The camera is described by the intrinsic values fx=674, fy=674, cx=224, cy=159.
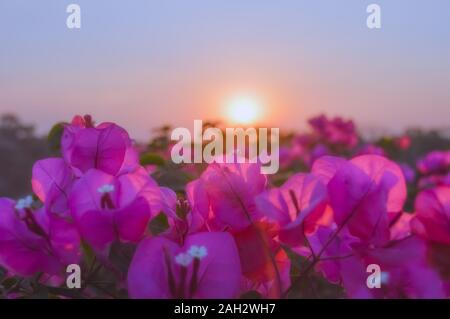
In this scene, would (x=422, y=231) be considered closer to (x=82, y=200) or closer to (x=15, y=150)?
(x=82, y=200)

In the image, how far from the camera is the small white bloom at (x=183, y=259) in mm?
593

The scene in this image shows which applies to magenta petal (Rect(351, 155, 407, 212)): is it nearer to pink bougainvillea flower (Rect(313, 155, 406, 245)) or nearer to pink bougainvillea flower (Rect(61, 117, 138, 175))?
pink bougainvillea flower (Rect(313, 155, 406, 245))

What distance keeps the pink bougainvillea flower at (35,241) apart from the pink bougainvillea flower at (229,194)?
0.13 m

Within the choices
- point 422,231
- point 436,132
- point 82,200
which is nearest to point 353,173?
point 422,231

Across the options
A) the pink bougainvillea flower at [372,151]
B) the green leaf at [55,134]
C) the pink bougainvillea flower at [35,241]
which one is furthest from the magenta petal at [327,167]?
the pink bougainvillea flower at [372,151]

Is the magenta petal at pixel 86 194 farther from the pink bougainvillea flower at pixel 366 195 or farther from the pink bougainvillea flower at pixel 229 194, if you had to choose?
the pink bougainvillea flower at pixel 366 195

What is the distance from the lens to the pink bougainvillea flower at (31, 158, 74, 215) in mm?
688

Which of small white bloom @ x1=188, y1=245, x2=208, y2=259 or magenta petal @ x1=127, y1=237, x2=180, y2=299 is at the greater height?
small white bloom @ x1=188, y1=245, x2=208, y2=259

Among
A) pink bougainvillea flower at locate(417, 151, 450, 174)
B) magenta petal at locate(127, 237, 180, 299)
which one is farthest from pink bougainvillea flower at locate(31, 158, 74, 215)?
pink bougainvillea flower at locate(417, 151, 450, 174)

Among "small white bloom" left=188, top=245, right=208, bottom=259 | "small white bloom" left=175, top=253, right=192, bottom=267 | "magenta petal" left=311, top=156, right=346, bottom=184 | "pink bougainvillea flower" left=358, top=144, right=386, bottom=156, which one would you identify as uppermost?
"magenta petal" left=311, top=156, right=346, bottom=184

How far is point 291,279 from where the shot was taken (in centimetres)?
69

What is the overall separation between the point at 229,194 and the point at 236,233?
0.04 meters

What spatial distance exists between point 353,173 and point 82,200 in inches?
10.3
